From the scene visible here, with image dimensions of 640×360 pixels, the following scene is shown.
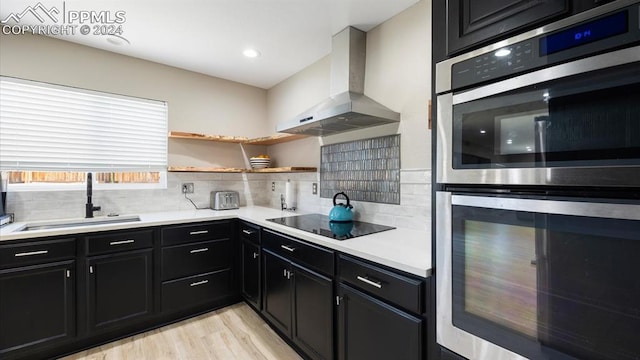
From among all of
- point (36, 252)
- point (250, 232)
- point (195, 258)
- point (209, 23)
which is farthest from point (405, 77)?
point (36, 252)

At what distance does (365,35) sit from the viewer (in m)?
2.35

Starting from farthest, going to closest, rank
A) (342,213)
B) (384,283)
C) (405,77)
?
1. (342,213)
2. (405,77)
3. (384,283)

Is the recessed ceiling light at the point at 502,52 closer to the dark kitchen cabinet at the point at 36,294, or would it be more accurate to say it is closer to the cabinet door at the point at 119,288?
the cabinet door at the point at 119,288

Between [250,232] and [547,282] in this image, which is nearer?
[547,282]

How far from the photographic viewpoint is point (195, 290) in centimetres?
256

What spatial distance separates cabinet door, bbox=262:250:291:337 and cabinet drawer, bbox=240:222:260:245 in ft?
0.55

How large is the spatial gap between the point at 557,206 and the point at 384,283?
0.77 meters

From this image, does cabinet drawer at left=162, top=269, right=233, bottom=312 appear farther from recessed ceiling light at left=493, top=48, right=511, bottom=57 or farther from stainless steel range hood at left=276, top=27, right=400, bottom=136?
recessed ceiling light at left=493, top=48, right=511, bottom=57

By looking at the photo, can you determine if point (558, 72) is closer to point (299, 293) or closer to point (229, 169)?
point (299, 293)

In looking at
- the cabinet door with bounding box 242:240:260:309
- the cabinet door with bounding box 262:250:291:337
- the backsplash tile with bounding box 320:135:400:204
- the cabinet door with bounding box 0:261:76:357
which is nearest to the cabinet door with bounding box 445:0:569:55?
the backsplash tile with bounding box 320:135:400:204

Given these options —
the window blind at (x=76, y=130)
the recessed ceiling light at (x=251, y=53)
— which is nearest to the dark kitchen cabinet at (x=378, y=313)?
the recessed ceiling light at (x=251, y=53)

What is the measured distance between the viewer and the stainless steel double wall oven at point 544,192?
0.70 meters

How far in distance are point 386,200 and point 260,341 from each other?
150cm

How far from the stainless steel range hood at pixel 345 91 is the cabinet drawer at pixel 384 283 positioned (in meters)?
1.07
